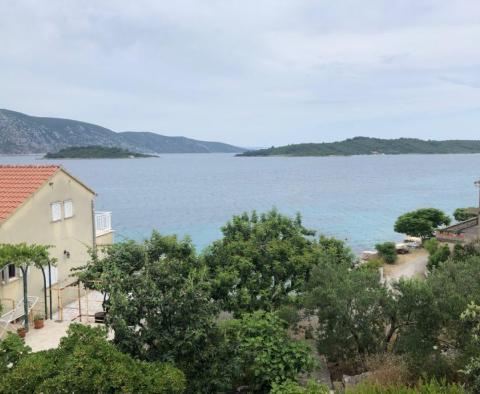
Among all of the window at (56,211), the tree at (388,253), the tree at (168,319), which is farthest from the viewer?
the tree at (388,253)

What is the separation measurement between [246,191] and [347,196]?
22403mm

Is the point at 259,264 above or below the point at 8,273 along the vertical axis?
above

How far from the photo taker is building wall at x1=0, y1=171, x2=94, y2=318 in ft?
59.8

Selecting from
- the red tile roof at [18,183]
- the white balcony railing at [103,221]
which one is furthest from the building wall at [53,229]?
the white balcony railing at [103,221]

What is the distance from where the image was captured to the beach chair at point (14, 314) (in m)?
16.4

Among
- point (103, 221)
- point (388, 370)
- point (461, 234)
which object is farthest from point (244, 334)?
point (461, 234)

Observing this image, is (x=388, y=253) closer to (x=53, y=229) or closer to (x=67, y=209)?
(x=67, y=209)

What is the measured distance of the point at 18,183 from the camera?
19844mm

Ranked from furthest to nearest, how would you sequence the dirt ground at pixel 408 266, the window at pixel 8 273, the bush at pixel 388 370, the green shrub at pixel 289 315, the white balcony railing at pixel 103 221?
the dirt ground at pixel 408 266
the white balcony railing at pixel 103 221
the window at pixel 8 273
the green shrub at pixel 289 315
the bush at pixel 388 370

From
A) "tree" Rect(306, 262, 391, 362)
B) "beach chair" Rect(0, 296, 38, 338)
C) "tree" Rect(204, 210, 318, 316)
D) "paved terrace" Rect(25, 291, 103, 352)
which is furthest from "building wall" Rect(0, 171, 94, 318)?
"tree" Rect(306, 262, 391, 362)

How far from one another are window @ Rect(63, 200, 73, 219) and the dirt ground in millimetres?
19843

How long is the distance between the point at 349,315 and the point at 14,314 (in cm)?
1177

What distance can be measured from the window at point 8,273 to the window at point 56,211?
2.93 metres

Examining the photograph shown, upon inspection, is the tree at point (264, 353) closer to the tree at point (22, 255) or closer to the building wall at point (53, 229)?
the building wall at point (53, 229)
